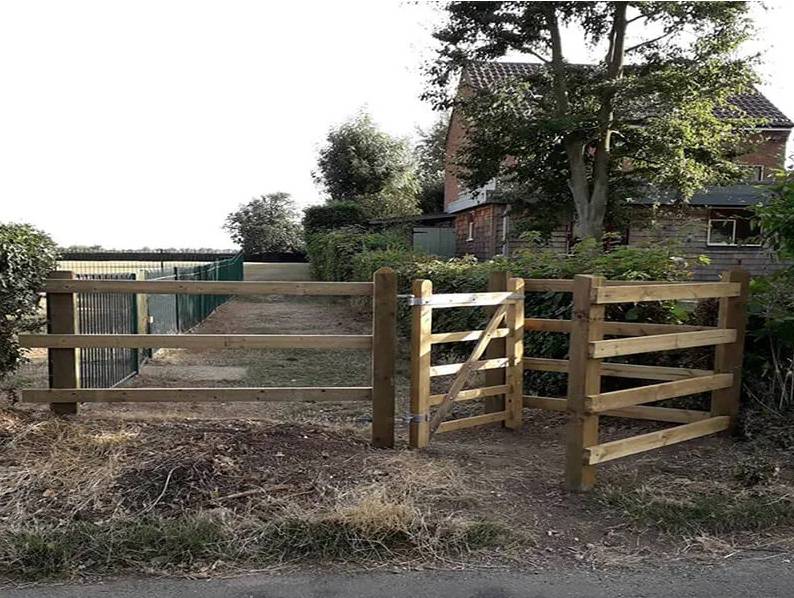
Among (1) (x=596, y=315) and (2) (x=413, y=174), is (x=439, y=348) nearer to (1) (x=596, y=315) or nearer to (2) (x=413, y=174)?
(1) (x=596, y=315)

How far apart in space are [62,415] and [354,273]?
13.2 metres

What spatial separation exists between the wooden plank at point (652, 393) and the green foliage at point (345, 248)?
463 inches

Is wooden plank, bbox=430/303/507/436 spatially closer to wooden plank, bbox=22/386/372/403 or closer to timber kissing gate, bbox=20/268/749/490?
timber kissing gate, bbox=20/268/749/490

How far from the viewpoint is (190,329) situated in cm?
1588

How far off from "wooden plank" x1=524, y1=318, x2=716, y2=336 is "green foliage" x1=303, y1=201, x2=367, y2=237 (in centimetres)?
2809

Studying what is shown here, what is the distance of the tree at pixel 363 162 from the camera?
1673 inches

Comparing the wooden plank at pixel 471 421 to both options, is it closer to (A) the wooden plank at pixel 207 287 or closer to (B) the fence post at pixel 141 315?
(A) the wooden plank at pixel 207 287

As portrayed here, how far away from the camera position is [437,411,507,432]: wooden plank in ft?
19.1

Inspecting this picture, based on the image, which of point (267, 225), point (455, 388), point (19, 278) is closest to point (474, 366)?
point (455, 388)

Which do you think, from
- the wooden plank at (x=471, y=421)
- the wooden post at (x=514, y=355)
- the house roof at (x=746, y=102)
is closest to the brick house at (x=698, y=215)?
the house roof at (x=746, y=102)

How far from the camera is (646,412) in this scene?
623 cm

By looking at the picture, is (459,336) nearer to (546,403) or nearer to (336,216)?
(546,403)

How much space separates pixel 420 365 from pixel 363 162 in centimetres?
3829

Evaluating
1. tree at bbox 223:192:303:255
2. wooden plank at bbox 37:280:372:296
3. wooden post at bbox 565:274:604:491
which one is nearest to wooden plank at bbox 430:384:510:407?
wooden plank at bbox 37:280:372:296
